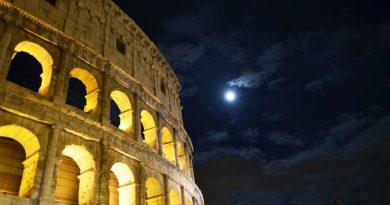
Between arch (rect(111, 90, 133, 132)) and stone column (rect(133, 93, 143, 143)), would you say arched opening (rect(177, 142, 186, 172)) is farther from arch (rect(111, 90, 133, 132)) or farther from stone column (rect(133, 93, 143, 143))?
arch (rect(111, 90, 133, 132))

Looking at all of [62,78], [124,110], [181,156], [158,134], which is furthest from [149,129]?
[62,78]

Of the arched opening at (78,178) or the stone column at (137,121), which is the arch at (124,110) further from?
the arched opening at (78,178)

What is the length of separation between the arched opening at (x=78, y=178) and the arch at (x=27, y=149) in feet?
3.95

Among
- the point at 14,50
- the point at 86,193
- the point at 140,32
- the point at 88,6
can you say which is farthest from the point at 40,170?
the point at 140,32

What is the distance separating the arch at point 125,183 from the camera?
1280cm

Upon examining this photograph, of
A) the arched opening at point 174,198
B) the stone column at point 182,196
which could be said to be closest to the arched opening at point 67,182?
the arched opening at point 174,198

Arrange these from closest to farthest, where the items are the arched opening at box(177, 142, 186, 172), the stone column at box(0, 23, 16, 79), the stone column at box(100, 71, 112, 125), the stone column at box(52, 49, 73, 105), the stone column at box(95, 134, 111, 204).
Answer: the stone column at box(0, 23, 16, 79)
the stone column at box(95, 134, 111, 204)
the stone column at box(52, 49, 73, 105)
the stone column at box(100, 71, 112, 125)
the arched opening at box(177, 142, 186, 172)

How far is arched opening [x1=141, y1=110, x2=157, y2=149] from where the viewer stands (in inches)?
642

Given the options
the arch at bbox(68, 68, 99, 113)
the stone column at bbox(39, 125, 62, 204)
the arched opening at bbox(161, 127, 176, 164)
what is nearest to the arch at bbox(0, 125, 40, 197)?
the stone column at bbox(39, 125, 62, 204)

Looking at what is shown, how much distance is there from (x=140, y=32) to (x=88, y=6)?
4094mm

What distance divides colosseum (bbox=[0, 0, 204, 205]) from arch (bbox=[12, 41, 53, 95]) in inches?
1.5

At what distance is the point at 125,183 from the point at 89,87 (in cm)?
457

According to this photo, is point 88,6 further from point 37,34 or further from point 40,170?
point 40,170

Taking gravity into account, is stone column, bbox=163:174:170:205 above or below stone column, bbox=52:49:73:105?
below
